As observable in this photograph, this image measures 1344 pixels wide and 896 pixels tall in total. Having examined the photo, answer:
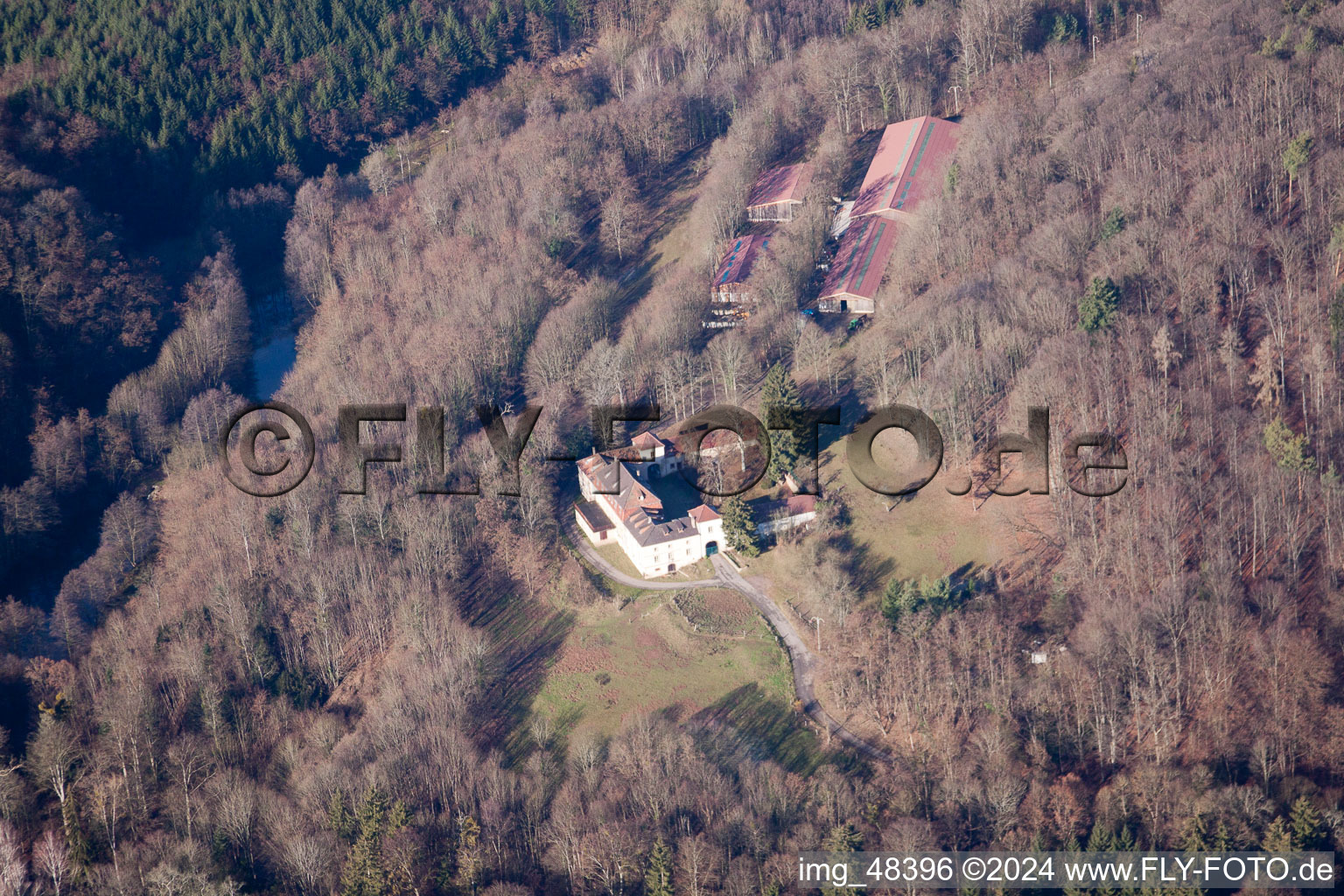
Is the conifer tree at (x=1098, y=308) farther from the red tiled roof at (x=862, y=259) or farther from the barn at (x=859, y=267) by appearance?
the red tiled roof at (x=862, y=259)

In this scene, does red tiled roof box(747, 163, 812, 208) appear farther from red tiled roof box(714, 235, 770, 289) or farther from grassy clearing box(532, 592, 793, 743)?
Answer: grassy clearing box(532, 592, 793, 743)

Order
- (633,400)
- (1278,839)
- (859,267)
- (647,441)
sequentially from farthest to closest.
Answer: (859,267) → (633,400) → (647,441) → (1278,839)

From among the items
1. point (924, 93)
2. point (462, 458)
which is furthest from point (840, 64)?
point (462, 458)

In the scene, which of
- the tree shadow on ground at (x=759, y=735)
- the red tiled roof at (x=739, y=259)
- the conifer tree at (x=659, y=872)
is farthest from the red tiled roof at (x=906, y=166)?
the conifer tree at (x=659, y=872)

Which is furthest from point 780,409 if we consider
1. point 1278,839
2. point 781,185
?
point 1278,839

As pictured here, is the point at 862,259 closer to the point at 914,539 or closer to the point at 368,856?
the point at 914,539

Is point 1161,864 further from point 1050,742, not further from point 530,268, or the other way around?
point 530,268

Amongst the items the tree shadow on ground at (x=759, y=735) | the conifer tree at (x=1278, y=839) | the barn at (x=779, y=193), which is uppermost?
the barn at (x=779, y=193)
